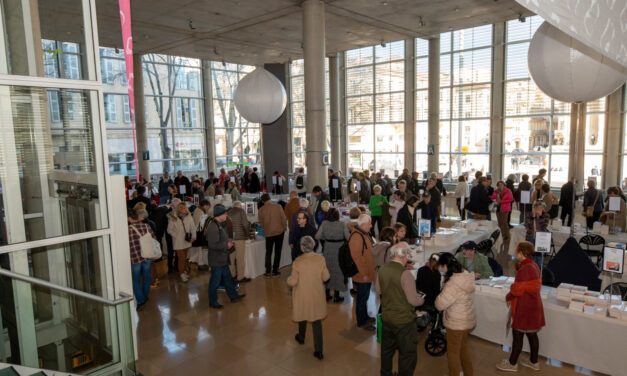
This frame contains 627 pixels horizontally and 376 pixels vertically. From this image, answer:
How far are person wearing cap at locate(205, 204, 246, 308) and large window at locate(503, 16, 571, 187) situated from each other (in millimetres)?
12206

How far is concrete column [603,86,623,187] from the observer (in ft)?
43.7

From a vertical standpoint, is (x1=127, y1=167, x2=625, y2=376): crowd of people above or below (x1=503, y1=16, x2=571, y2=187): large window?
below

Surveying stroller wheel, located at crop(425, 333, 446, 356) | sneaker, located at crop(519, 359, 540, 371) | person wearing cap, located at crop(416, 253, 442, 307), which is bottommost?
sneaker, located at crop(519, 359, 540, 371)

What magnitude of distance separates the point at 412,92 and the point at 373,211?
392 inches

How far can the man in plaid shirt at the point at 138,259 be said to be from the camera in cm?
633

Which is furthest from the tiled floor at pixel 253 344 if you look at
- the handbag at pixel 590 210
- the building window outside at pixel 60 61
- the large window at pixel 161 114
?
the large window at pixel 161 114

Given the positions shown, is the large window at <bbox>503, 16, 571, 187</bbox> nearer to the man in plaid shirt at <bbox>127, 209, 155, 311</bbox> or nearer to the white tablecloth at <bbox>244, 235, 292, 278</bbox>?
the white tablecloth at <bbox>244, 235, 292, 278</bbox>

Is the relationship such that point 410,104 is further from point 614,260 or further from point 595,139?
point 614,260

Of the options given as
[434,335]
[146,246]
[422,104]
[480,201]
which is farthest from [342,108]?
[434,335]

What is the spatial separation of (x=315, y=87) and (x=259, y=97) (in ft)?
8.93

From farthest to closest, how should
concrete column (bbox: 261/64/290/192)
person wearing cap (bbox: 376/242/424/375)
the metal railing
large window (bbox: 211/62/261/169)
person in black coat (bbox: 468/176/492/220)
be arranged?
1. large window (bbox: 211/62/261/169)
2. concrete column (bbox: 261/64/290/192)
3. person in black coat (bbox: 468/176/492/220)
4. person wearing cap (bbox: 376/242/424/375)
5. the metal railing

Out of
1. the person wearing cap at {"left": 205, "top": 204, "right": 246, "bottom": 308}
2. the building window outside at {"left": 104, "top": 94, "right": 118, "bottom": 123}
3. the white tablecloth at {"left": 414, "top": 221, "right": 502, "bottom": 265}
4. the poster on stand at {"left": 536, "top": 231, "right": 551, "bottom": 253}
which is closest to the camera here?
the poster on stand at {"left": 536, "top": 231, "right": 551, "bottom": 253}

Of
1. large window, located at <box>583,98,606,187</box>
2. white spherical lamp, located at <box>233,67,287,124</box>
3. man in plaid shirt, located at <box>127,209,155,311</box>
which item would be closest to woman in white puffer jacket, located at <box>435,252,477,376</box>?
man in plaid shirt, located at <box>127,209,155,311</box>

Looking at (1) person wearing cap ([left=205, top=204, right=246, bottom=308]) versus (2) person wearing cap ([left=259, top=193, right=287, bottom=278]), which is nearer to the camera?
(1) person wearing cap ([left=205, top=204, right=246, bottom=308])
